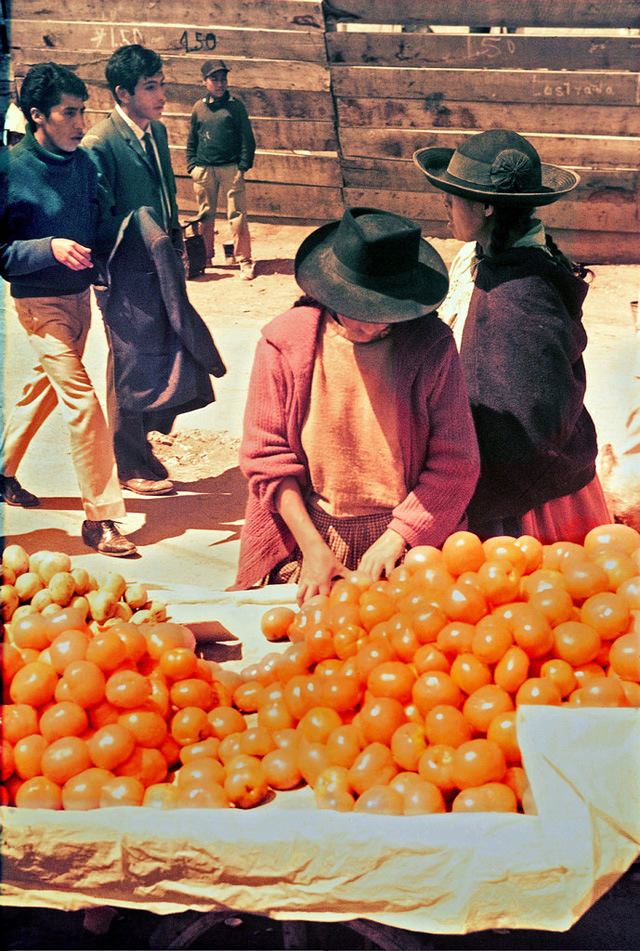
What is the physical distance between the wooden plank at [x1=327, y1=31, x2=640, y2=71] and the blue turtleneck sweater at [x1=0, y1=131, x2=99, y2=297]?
248 cm

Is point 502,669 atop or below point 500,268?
below

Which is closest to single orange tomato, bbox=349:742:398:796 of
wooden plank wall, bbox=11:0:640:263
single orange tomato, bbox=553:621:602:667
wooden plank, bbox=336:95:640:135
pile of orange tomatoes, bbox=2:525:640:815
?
pile of orange tomatoes, bbox=2:525:640:815

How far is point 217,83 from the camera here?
5055mm

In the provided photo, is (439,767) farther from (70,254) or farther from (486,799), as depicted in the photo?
(70,254)

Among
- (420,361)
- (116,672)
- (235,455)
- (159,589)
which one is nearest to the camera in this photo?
(116,672)

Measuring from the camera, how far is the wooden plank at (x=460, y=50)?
18.2 ft

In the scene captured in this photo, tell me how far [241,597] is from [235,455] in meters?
2.83

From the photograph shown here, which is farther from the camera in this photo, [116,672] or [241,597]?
[241,597]

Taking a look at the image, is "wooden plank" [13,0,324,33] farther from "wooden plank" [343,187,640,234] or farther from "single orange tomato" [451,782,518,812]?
"single orange tomato" [451,782,518,812]

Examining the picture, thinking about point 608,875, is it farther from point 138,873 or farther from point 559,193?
point 559,193

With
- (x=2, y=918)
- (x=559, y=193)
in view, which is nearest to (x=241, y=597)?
(x=2, y=918)

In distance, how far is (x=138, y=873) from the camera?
1681 mm

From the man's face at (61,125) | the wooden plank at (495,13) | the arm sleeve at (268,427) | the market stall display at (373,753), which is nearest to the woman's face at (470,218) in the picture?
the arm sleeve at (268,427)

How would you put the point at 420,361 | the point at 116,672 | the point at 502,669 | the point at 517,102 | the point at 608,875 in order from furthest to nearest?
the point at 517,102
the point at 420,361
the point at 116,672
the point at 502,669
the point at 608,875
